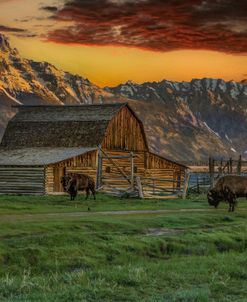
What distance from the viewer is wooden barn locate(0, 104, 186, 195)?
5553 centimetres

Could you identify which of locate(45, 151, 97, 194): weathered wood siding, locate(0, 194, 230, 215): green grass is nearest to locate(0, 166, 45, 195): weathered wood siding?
locate(45, 151, 97, 194): weathered wood siding

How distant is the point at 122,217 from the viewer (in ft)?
104

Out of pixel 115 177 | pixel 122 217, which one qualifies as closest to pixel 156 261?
pixel 122 217

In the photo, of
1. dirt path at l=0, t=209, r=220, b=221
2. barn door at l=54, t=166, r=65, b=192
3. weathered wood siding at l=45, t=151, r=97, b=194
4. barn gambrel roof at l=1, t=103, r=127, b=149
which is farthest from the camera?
barn gambrel roof at l=1, t=103, r=127, b=149

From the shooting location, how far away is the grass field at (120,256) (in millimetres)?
16312

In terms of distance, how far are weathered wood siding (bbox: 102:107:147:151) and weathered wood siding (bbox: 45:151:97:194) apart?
16.6 feet

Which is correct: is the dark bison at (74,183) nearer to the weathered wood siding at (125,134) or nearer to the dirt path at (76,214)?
the dirt path at (76,214)

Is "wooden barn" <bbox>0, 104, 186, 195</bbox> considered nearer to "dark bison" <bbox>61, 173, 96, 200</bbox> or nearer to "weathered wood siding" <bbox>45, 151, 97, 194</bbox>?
"weathered wood siding" <bbox>45, 151, 97, 194</bbox>

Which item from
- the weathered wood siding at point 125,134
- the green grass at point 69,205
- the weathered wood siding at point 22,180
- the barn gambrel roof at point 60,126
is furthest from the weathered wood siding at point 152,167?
the green grass at point 69,205

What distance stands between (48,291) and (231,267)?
6.21 m

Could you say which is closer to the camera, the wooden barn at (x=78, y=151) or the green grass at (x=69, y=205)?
the green grass at (x=69, y=205)

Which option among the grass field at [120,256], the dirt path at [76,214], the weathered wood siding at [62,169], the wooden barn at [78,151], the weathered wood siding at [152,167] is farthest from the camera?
the weathered wood siding at [152,167]

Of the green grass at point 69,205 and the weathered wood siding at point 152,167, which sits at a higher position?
the weathered wood siding at point 152,167

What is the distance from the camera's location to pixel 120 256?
22.6m
